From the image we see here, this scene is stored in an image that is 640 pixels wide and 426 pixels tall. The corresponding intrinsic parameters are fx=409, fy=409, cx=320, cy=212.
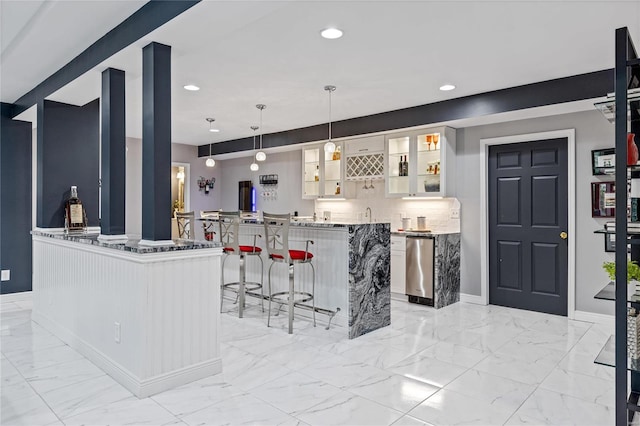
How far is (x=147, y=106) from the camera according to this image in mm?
2953

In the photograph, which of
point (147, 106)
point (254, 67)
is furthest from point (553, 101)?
point (147, 106)

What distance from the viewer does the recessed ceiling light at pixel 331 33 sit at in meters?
3.14

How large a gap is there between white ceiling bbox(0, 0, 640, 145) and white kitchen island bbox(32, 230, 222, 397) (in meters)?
1.53

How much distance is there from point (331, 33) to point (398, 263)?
3.33 m

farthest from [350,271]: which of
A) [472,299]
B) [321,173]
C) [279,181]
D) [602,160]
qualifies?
[279,181]

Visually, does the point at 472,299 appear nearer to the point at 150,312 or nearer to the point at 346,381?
the point at 346,381

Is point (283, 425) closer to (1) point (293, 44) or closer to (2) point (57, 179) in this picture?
(1) point (293, 44)

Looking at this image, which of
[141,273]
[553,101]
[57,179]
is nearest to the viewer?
[141,273]

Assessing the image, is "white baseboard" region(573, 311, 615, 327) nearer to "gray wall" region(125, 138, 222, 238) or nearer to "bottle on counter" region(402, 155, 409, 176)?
"bottle on counter" region(402, 155, 409, 176)

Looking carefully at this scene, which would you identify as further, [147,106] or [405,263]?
[405,263]

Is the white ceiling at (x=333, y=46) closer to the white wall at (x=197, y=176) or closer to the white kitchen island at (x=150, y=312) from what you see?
the white kitchen island at (x=150, y=312)

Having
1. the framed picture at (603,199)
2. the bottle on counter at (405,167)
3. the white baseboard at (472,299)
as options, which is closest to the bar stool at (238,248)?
the bottle on counter at (405,167)

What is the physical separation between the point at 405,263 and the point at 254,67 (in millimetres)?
3146

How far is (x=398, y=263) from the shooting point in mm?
5586
